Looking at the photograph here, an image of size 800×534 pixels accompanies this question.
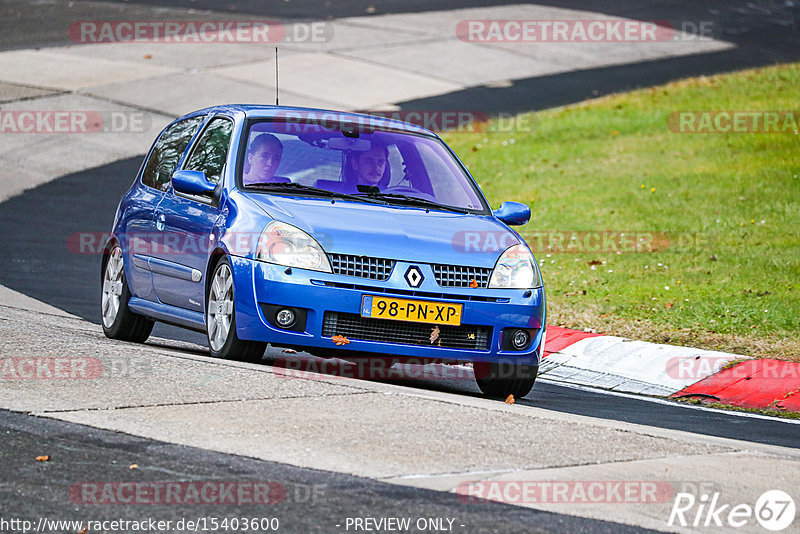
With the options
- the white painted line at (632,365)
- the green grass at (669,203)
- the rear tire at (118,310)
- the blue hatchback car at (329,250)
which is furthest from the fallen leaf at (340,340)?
the green grass at (669,203)

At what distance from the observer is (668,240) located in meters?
15.4

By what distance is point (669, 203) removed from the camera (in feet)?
57.1

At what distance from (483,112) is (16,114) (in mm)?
7918

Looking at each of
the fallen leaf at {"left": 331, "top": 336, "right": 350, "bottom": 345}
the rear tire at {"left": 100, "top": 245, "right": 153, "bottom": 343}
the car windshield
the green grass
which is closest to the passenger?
the car windshield

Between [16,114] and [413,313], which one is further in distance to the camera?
[16,114]

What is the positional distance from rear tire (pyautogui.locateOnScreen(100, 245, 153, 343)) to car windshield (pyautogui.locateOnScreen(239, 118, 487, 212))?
1.67m

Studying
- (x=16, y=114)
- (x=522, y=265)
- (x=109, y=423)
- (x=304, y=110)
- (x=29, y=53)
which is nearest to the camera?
(x=109, y=423)

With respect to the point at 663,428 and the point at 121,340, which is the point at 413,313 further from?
the point at 121,340

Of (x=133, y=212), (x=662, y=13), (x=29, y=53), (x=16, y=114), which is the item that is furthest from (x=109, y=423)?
(x=662, y=13)

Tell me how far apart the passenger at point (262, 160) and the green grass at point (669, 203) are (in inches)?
158

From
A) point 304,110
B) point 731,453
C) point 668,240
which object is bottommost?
point 668,240

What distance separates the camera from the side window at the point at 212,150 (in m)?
9.02

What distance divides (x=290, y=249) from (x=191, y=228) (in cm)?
112

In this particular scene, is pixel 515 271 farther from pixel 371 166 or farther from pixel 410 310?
pixel 371 166
